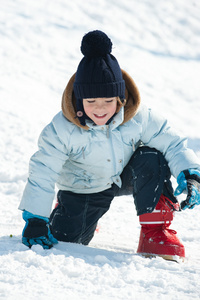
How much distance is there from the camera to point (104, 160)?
2.25m

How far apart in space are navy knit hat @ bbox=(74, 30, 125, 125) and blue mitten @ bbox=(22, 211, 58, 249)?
632 millimetres

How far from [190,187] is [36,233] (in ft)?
2.46

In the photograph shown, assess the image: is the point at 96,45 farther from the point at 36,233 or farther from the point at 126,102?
the point at 36,233

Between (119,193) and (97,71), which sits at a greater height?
(97,71)

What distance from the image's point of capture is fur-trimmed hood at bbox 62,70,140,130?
214cm

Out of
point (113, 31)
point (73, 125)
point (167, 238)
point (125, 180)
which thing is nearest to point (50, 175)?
point (73, 125)

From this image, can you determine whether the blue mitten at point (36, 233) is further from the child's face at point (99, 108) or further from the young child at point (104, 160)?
the child's face at point (99, 108)

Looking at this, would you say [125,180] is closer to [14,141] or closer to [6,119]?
[14,141]

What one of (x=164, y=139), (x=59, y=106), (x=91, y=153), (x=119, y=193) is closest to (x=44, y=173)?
(x=91, y=153)

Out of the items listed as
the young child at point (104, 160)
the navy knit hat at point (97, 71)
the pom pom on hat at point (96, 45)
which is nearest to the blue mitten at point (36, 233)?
the young child at point (104, 160)

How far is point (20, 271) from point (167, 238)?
779 millimetres

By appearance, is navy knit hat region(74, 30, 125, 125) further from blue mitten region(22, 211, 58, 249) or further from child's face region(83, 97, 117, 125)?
blue mitten region(22, 211, 58, 249)

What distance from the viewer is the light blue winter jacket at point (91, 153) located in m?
2.10

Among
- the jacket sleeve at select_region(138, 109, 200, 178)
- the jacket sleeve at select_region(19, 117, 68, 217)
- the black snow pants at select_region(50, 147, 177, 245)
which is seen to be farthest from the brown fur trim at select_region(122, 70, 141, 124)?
the jacket sleeve at select_region(19, 117, 68, 217)
